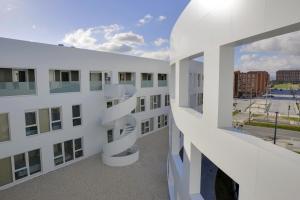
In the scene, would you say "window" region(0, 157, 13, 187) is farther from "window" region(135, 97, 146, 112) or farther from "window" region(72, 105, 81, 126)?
"window" region(135, 97, 146, 112)

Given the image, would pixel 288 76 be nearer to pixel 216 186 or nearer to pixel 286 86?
pixel 286 86

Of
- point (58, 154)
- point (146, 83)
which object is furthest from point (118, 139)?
point (146, 83)

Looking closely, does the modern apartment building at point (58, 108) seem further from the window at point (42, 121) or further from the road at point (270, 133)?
the road at point (270, 133)

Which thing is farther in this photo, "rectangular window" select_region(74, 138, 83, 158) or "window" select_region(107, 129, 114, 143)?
"window" select_region(107, 129, 114, 143)

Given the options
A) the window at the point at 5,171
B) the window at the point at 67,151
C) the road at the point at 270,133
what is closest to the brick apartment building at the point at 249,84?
the road at the point at 270,133

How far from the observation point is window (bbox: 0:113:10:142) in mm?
8945

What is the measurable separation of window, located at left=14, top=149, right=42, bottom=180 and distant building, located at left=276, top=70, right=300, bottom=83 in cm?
1082

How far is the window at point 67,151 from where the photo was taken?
437 inches

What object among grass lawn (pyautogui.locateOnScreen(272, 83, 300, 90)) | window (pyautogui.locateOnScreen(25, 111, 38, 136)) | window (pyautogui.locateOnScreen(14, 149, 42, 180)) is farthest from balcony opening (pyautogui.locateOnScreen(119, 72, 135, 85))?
grass lawn (pyautogui.locateOnScreen(272, 83, 300, 90))

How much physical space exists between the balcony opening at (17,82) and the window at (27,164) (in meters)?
3.03

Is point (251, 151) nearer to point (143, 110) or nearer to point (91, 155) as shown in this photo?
point (91, 155)

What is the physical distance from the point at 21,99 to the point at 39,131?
1863 millimetres

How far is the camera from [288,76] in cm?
377

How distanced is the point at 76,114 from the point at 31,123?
255 cm
